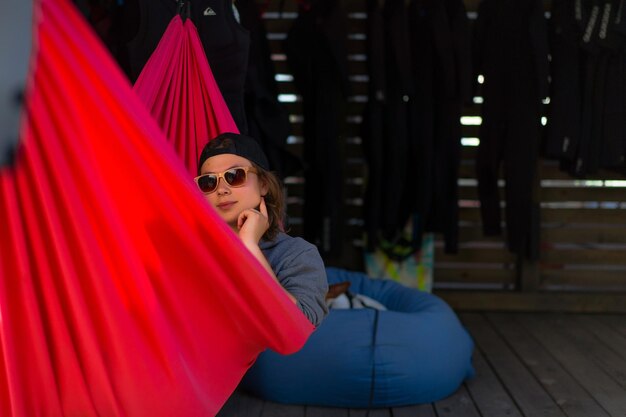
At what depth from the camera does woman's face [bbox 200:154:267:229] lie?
1407 millimetres

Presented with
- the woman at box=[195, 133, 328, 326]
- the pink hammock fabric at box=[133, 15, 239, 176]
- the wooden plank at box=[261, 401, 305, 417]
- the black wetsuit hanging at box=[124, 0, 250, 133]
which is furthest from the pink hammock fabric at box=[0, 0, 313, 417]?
the wooden plank at box=[261, 401, 305, 417]

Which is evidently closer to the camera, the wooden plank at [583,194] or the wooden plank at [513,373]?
the wooden plank at [513,373]

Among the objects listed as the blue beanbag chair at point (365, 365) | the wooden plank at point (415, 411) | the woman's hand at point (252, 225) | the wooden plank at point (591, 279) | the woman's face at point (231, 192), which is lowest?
the wooden plank at point (591, 279)

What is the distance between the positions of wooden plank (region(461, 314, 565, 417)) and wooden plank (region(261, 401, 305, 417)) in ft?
2.18

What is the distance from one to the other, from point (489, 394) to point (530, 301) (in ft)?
4.22

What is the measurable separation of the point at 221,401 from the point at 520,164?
7.52 ft

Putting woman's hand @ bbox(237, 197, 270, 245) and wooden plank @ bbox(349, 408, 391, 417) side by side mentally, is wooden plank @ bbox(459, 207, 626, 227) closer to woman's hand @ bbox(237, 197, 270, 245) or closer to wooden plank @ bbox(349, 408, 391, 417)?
wooden plank @ bbox(349, 408, 391, 417)

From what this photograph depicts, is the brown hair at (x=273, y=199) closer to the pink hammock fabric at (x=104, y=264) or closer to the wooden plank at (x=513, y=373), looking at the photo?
the pink hammock fabric at (x=104, y=264)

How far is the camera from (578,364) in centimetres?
276

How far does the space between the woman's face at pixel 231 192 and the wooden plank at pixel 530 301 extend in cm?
233

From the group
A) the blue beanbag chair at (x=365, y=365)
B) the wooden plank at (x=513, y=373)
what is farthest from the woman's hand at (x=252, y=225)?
the wooden plank at (x=513, y=373)

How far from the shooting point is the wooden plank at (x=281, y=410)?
2271mm

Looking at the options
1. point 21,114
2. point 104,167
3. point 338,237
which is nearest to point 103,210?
point 104,167

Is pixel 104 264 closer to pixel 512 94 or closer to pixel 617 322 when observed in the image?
pixel 512 94
